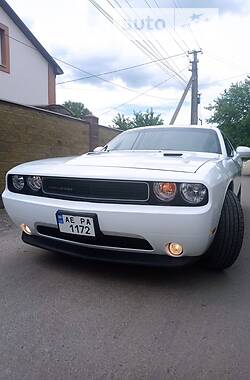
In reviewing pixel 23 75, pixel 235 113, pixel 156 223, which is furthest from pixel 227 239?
pixel 235 113

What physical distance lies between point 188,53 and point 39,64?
9760 millimetres

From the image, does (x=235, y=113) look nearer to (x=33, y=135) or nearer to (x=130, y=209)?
(x=33, y=135)

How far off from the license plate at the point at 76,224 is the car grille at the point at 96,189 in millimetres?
169

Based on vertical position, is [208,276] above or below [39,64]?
below

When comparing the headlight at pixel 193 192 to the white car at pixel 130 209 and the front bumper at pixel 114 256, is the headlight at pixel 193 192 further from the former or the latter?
the front bumper at pixel 114 256

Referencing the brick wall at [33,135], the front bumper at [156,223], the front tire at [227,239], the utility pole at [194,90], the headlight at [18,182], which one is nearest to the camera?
the front bumper at [156,223]

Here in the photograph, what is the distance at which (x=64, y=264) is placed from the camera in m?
3.54

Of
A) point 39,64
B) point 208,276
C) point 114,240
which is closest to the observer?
point 114,240

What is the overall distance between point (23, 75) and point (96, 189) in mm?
14776

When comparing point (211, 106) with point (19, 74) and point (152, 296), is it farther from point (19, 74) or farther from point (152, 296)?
point (152, 296)

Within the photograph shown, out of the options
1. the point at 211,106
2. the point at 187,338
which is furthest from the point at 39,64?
the point at 187,338

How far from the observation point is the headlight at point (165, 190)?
2.71 meters

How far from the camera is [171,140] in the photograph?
4.27 metres

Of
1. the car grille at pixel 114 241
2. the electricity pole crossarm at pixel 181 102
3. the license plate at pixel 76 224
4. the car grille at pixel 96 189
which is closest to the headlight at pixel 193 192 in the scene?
the car grille at pixel 96 189
